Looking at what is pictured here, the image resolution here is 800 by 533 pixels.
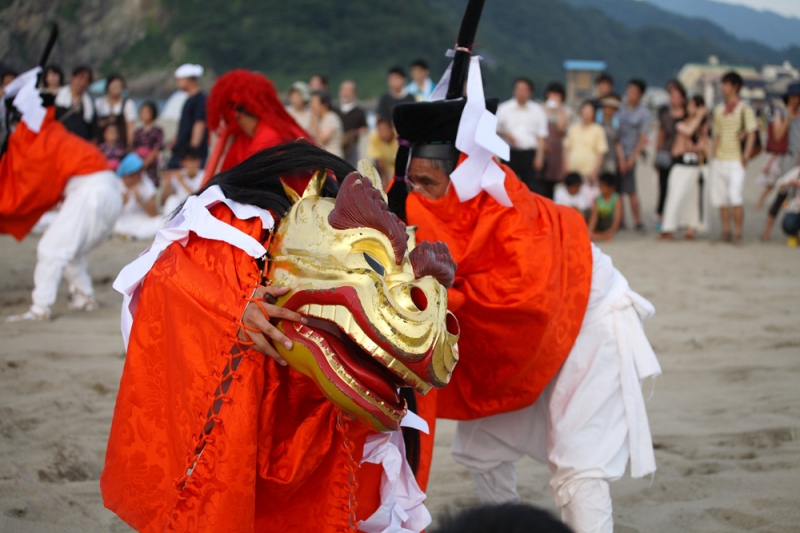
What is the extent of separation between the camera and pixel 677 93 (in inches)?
409

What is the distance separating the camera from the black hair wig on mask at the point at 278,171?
2246 millimetres

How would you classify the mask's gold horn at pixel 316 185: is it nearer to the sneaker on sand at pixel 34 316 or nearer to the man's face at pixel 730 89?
the sneaker on sand at pixel 34 316

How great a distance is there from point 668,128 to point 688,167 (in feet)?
3.03

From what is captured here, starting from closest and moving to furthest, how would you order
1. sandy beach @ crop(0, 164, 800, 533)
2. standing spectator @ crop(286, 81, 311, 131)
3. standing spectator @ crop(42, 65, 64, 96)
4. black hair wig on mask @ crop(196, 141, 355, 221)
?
1. black hair wig on mask @ crop(196, 141, 355, 221)
2. sandy beach @ crop(0, 164, 800, 533)
3. standing spectator @ crop(42, 65, 64, 96)
4. standing spectator @ crop(286, 81, 311, 131)

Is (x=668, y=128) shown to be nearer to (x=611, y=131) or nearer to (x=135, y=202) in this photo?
(x=611, y=131)


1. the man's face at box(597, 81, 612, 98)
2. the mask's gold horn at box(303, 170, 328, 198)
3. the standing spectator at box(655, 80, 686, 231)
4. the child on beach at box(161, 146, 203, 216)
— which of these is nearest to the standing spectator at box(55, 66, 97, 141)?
the child on beach at box(161, 146, 203, 216)

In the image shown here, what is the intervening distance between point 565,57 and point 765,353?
167ft

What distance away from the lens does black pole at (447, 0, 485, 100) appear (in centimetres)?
288

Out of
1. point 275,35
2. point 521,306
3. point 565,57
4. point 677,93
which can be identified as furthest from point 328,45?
point 521,306

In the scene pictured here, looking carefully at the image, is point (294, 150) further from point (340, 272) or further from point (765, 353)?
point (765, 353)

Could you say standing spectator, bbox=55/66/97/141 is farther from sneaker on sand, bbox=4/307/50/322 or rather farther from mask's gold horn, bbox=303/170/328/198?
mask's gold horn, bbox=303/170/328/198

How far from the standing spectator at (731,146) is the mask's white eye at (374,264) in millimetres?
8532

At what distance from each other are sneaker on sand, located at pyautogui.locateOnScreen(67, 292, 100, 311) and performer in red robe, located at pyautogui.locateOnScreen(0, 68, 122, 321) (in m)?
0.23

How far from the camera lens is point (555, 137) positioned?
1087 centimetres
